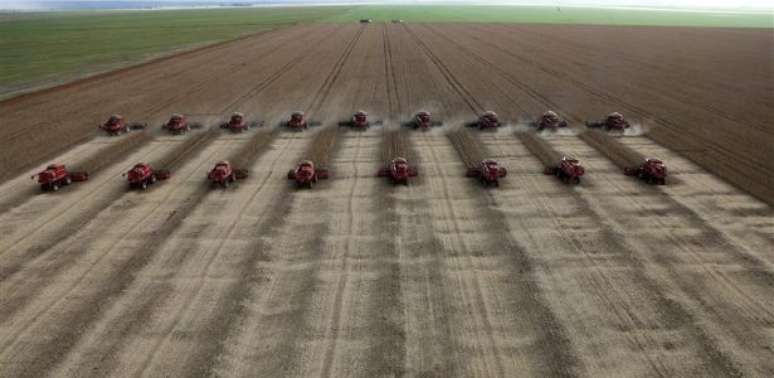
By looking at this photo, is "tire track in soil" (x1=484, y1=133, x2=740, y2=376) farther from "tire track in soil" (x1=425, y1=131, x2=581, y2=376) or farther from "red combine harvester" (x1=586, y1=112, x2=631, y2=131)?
"red combine harvester" (x1=586, y1=112, x2=631, y2=131)

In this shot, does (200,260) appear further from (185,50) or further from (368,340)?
(185,50)

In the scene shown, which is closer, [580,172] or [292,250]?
[292,250]

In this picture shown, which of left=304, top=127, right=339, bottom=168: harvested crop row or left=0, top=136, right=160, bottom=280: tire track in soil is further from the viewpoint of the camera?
left=304, top=127, right=339, bottom=168: harvested crop row

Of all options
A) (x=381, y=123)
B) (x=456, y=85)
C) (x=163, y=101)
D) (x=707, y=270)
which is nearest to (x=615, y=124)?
(x=381, y=123)

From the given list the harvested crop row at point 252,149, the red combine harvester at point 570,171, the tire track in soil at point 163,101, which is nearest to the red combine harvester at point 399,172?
the red combine harvester at point 570,171

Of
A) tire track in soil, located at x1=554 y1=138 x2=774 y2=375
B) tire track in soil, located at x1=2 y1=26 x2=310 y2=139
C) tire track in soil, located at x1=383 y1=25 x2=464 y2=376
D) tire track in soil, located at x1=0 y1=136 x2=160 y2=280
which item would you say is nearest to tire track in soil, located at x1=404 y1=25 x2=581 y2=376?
tire track in soil, located at x1=383 y1=25 x2=464 y2=376

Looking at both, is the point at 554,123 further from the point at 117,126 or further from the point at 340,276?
the point at 117,126

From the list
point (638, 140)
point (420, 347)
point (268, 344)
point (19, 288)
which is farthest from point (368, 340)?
point (638, 140)
